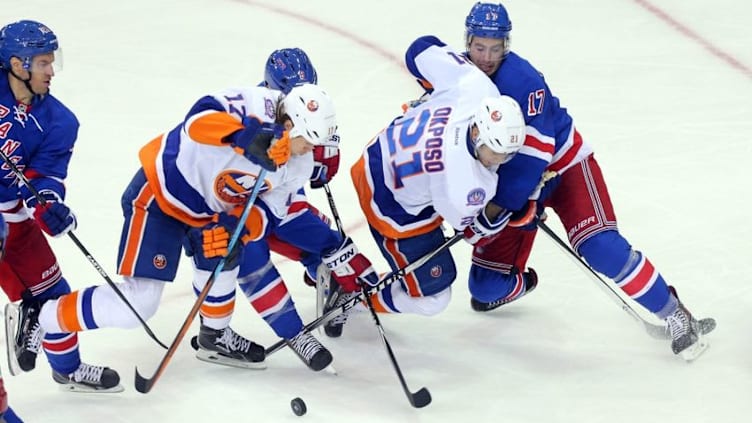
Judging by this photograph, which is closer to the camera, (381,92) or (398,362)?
(398,362)

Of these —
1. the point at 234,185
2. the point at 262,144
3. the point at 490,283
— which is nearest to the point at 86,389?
the point at 234,185

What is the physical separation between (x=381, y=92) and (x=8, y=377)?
2.75 meters

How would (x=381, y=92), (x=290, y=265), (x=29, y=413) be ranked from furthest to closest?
(x=381, y=92), (x=290, y=265), (x=29, y=413)

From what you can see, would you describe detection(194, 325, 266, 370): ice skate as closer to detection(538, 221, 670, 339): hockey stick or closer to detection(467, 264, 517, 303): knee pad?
detection(467, 264, 517, 303): knee pad

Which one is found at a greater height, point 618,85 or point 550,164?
point 550,164

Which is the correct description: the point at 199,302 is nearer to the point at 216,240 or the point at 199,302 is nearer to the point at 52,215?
the point at 216,240

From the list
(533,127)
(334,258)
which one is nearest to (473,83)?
(533,127)

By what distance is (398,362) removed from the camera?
4.48 m

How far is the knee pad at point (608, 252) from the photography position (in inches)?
169

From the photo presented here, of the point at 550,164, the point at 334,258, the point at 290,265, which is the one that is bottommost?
the point at 290,265

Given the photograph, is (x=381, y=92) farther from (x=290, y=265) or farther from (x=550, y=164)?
(x=550, y=164)

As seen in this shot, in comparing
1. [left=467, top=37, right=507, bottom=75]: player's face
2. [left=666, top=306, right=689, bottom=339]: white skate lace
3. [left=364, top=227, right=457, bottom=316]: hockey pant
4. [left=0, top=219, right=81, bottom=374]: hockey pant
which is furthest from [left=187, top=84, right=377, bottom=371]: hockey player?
[left=666, top=306, right=689, bottom=339]: white skate lace

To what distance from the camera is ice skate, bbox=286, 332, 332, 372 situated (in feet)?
14.1

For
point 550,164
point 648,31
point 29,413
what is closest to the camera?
point 29,413
